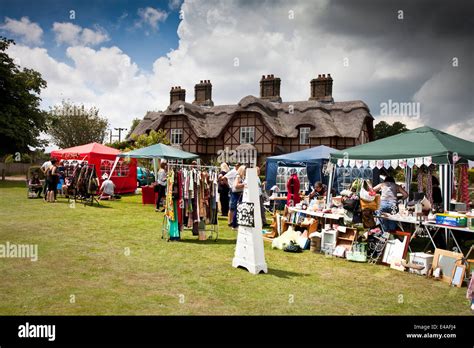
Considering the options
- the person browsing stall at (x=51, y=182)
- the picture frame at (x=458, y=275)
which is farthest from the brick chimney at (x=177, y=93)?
the picture frame at (x=458, y=275)

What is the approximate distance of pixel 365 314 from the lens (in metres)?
4.89

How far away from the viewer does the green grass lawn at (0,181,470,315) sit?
16.0 feet

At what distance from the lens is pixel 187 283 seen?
19.2 ft

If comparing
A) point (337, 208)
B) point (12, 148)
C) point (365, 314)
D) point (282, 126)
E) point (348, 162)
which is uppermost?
point (282, 126)

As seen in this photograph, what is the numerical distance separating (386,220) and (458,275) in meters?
2.18

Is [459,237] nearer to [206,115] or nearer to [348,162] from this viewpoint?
[348,162]

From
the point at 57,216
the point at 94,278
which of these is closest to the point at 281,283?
the point at 94,278

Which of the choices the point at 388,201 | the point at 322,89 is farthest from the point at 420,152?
the point at 322,89

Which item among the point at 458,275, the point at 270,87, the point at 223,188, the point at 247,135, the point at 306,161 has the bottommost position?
the point at 458,275

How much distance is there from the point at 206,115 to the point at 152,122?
20.6 ft

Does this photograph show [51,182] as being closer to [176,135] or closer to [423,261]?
[423,261]

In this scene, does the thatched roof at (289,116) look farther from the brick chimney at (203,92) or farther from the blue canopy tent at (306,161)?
the blue canopy tent at (306,161)

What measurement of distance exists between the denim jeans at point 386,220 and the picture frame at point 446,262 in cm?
149

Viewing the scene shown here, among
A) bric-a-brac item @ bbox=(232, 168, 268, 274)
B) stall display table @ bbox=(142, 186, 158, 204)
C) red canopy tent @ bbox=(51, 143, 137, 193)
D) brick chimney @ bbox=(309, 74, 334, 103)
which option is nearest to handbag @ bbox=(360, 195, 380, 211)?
bric-a-brac item @ bbox=(232, 168, 268, 274)
